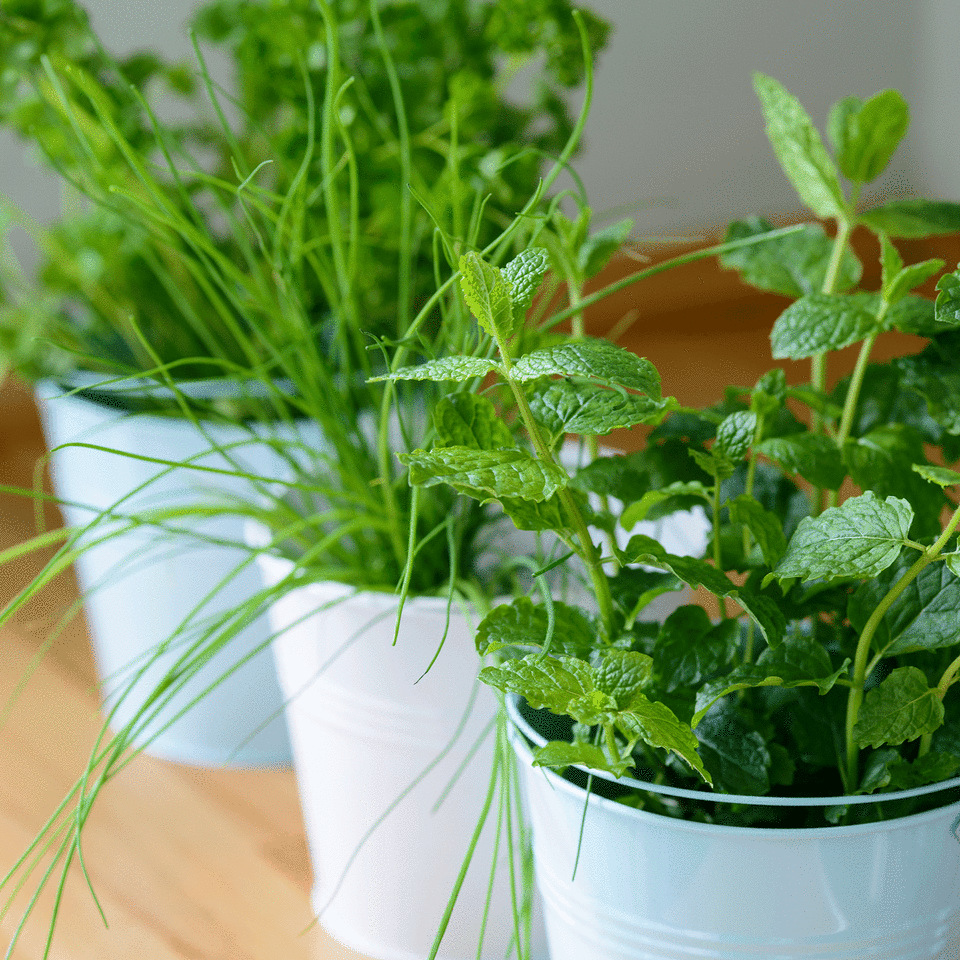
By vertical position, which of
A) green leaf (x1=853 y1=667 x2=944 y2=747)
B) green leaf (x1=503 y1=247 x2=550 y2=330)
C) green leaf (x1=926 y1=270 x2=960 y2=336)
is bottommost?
green leaf (x1=853 y1=667 x2=944 y2=747)

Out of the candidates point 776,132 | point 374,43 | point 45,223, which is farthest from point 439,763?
point 45,223

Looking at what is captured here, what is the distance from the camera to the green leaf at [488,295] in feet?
0.95

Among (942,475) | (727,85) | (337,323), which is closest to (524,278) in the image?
(942,475)

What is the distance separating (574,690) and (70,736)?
21.3 inches

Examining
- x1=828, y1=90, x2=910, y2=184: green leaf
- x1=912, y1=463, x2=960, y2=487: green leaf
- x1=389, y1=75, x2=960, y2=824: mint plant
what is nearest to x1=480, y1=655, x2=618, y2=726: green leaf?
x1=389, y1=75, x2=960, y2=824: mint plant

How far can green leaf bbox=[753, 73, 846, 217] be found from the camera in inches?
15.4

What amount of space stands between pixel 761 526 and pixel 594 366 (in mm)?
90

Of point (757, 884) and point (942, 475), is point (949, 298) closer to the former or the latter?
point (942, 475)

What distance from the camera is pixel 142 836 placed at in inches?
26.5

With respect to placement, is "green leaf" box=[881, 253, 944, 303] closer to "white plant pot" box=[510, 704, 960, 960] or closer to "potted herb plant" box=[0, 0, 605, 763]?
"white plant pot" box=[510, 704, 960, 960]

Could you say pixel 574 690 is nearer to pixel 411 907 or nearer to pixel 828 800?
pixel 828 800

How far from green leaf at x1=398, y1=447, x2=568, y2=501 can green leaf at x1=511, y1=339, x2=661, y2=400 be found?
25mm

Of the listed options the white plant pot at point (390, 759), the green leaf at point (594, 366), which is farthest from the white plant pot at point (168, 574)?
the green leaf at point (594, 366)

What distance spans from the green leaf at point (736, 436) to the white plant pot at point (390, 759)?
16 centimetres
